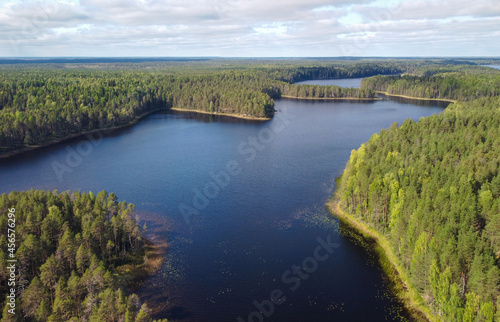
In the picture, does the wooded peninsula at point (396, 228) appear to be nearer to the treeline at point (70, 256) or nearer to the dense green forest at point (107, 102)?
the treeline at point (70, 256)

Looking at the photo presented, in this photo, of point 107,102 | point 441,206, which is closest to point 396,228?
point 441,206

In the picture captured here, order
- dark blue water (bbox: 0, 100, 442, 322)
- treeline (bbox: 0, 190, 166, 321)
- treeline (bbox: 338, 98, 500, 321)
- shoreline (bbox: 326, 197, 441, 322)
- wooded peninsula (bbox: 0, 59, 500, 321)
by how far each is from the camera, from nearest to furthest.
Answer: treeline (bbox: 0, 190, 166, 321) < wooded peninsula (bbox: 0, 59, 500, 321) < treeline (bbox: 338, 98, 500, 321) < shoreline (bbox: 326, 197, 441, 322) < dark blue water (bbox: 0, 100, 442, 322)

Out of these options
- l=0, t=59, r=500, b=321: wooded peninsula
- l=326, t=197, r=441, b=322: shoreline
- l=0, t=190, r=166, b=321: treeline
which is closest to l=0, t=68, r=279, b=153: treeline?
l=0, t=190, r=166, b=321: treeline

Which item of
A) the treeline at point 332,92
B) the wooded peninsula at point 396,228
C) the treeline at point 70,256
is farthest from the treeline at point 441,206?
the treeline at point 332,92

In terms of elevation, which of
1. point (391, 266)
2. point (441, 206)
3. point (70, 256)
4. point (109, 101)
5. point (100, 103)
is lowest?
point (391, 266)

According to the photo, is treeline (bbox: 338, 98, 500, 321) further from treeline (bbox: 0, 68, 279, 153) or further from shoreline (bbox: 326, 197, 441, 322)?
treeline (bbox: 0, 68, 279, 153)

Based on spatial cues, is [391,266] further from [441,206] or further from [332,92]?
[332,92]
